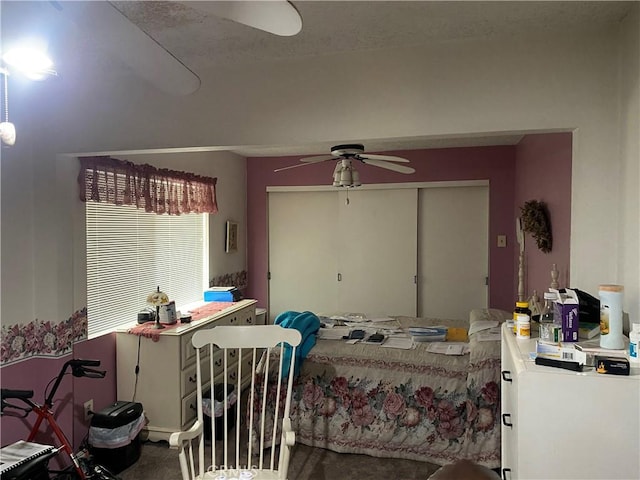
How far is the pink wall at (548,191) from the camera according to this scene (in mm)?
2836

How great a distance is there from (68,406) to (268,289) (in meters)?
2.84

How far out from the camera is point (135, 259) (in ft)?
11.5

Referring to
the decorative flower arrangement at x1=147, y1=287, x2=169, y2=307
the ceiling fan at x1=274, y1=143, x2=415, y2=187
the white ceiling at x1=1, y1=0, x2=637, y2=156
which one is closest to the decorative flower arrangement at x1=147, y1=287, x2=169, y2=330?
the decorative flower arrangement at x1=147, y1=287, x2=169, y2=307

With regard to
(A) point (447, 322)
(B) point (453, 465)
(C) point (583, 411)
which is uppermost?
(B) point (453, 465)

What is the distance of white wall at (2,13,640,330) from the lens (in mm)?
1899

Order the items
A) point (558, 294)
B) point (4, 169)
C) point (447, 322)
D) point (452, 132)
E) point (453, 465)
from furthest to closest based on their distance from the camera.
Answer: point (447, 322) < point (4, 169) < point (452, 132) < point (558, 294) < point (453, 465)

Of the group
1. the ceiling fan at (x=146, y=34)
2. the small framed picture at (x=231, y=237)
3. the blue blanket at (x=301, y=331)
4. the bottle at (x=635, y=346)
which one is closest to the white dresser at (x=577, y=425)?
the bottle at (x=635, y=346)

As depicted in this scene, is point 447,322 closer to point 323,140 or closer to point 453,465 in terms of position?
point 323,140

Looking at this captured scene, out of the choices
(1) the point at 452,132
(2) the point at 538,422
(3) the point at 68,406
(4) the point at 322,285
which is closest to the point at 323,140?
(1) the point at 452,132

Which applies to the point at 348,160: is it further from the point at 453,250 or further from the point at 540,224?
the point at 453,250

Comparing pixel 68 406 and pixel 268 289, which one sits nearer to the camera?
pixel 68 406

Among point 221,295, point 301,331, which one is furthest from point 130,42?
point 221,295

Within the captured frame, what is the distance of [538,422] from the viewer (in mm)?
1271

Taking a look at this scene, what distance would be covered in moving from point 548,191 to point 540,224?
0.80ft
